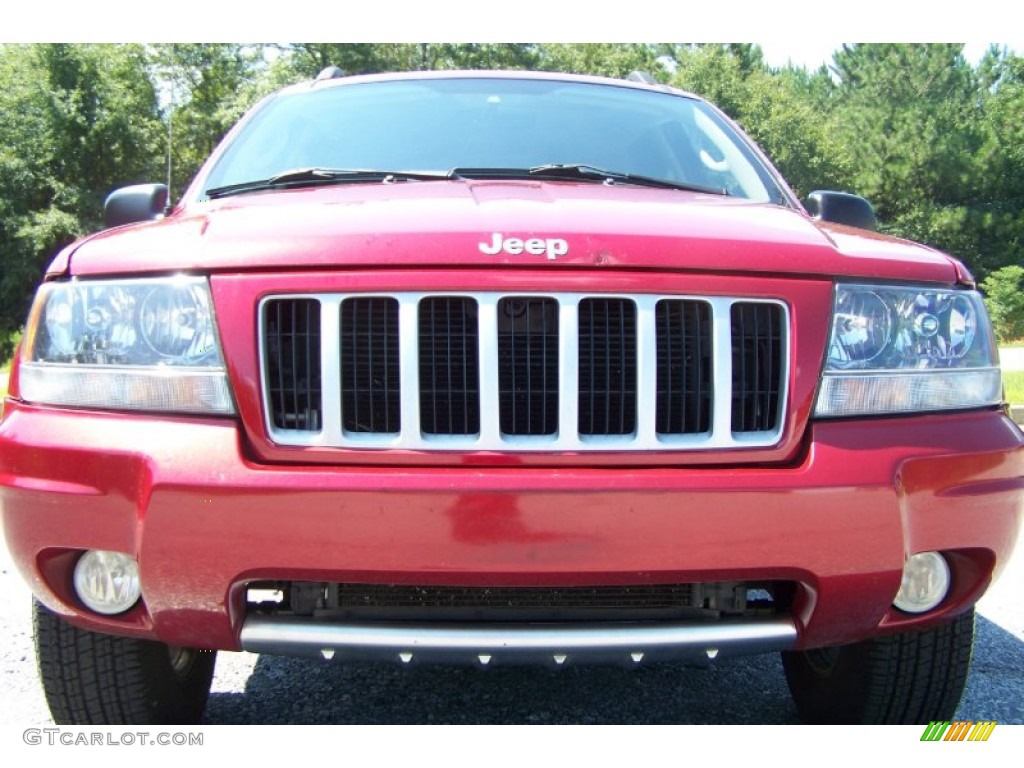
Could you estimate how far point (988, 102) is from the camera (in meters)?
37.9

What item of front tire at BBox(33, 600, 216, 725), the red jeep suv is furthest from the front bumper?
front tire at BBox(33, 600, 216, 725)

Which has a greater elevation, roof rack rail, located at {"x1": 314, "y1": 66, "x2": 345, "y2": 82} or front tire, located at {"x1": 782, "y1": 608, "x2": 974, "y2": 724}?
roof rack rail, located at {"x1": 314, "y1": 66, "x2": 345, "y2": 82}

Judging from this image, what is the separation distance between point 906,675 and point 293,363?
64.3 inches

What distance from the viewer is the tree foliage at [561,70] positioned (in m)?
29.7

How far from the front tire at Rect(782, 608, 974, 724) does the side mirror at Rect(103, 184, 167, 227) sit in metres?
2.38

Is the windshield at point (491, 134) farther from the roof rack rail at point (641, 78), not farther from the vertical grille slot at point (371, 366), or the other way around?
the vertical grille slot at point (371, 366)

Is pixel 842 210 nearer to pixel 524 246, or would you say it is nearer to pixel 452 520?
pixel 524 246

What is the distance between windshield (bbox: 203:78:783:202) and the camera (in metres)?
2.99

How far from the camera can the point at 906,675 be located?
230cm

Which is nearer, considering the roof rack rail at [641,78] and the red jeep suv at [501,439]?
the red jeep suv at [501,439]

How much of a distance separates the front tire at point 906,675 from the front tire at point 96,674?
5.52 ft
